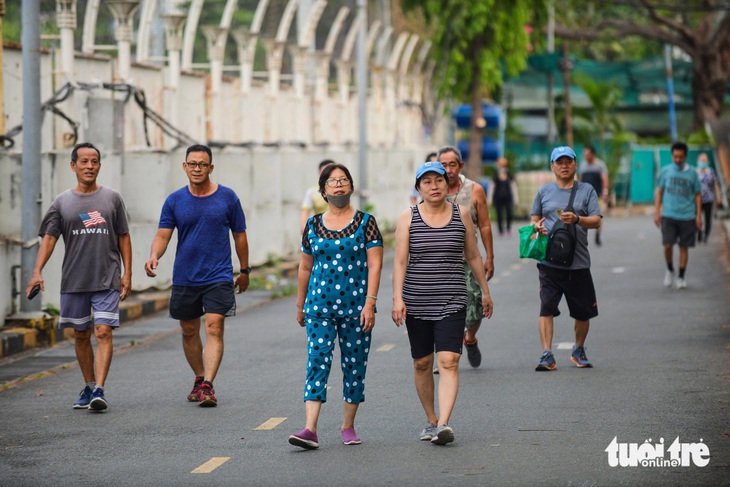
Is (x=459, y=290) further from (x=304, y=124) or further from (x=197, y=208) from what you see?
(x=304, y=124)

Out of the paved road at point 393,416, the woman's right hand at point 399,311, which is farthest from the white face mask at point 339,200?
the paved road at point 393,416

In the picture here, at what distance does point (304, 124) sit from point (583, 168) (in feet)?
18.7

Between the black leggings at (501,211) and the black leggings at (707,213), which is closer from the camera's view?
the black leggings at (707,213)

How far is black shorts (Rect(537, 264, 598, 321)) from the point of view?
458 inches

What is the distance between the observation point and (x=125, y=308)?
16062mm

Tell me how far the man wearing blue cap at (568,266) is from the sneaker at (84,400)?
3.75 metres

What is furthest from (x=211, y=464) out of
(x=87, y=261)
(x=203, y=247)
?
(x=87, y=261)

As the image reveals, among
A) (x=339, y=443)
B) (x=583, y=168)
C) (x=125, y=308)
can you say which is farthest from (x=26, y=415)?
(x=583, y=168)

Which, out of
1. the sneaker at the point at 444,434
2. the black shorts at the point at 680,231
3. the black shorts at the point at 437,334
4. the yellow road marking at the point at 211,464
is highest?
the black shorts at the point at 437,334

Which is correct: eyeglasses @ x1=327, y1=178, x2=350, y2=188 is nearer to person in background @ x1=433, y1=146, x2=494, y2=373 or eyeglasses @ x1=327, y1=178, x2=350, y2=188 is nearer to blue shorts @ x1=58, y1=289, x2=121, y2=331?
person in background @ x1=433, y1=146, x2=494, y2=373

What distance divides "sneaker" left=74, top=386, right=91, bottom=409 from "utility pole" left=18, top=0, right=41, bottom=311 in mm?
4275

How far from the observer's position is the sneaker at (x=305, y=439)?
8.13m

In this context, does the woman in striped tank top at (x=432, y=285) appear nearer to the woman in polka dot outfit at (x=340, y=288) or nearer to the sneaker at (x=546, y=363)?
the woman in polka dot outfit at (x=340, y=288)

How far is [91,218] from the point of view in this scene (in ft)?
33.3
